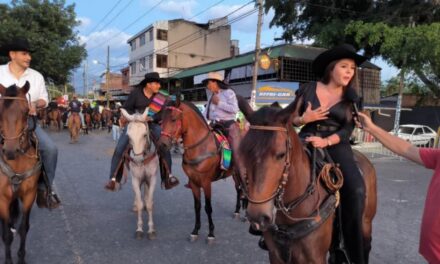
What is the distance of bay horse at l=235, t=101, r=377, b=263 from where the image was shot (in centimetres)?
214

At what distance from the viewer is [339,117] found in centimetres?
304

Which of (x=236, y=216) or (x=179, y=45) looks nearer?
(x=236, y=216)

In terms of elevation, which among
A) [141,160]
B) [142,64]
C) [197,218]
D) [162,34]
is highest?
[162,34]

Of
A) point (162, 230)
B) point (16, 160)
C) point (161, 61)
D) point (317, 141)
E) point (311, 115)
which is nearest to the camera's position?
point (311, 115)

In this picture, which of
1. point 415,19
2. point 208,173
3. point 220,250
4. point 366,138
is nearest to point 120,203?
point 208,173

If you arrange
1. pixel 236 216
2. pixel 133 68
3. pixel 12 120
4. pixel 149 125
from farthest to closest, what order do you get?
pixel 133 68 < pixel 236 216 < pixel 149 125 < pixel 12 120

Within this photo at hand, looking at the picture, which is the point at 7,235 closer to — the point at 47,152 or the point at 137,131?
the point at 47,152

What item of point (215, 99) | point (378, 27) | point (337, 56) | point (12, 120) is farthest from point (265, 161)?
point (378, 27)

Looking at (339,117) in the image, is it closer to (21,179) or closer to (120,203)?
(21,179)

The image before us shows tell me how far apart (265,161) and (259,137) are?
16cm

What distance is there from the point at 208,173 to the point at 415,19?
16709mm

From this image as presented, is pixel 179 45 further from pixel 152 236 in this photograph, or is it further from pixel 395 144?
pixel 395 144

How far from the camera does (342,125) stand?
3086 mm

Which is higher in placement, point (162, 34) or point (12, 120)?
point (162, 34)
